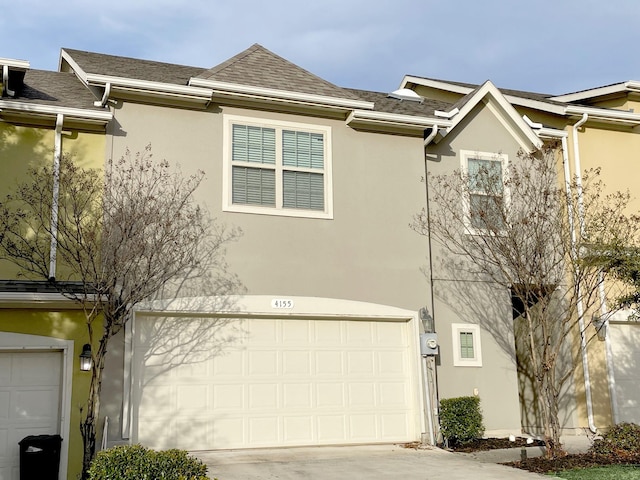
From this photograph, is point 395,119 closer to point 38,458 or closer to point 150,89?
point 150,89

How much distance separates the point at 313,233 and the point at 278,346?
7.44 ft

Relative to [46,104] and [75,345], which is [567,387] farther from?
[46,104]

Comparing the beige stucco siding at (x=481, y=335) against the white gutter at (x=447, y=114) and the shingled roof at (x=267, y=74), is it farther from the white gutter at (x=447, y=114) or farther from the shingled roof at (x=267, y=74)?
the shingled roof at (x=267, y=74)

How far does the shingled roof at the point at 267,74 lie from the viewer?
47.6 ft

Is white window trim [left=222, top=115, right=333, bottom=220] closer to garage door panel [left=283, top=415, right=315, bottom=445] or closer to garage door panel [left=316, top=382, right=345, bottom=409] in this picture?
garage door panel [left=316, top=382, right=345, bottom=409]

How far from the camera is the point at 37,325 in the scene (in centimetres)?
1229

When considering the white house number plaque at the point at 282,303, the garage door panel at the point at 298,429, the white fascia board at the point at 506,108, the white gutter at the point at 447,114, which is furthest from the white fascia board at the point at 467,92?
the garage door panel at the point at 298,429

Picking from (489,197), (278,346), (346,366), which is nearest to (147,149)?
(278,346)

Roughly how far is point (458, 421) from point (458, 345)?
5.62 feet

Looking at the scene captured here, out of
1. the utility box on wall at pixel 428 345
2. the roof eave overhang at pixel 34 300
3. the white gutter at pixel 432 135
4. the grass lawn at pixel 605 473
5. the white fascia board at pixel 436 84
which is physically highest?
the white fascia board at pixel 436 84

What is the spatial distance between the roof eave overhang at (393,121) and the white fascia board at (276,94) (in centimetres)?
18

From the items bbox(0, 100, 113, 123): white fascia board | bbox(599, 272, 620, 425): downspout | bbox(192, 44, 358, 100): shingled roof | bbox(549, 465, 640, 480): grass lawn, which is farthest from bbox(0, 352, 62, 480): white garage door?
bbox(599, 272, 620, 425): downspout

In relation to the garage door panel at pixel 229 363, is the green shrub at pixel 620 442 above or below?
below

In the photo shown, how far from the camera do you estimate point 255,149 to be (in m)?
14.5
